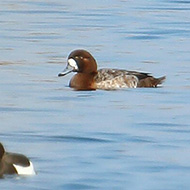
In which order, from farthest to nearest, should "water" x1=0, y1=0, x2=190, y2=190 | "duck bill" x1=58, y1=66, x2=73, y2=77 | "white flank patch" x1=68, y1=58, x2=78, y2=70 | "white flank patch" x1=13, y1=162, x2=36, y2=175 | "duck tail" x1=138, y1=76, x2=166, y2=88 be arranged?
"white flank patch" x1=68, y1=58, x2=78, y2=70 → "duck bill" x1=58, y1=66, x2=73, y2=77 → "duck tail" x1=138, y1=76, x2=166, y2=88 → "water" x1=0, y1=0, x2=190, y2=190 → "white flank patch" x1=13, y1=162, x2=36, y2=175

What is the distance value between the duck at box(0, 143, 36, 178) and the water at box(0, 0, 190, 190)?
56 mm

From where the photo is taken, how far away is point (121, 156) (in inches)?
381

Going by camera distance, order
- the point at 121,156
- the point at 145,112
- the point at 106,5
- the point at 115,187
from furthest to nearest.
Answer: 1. the point at 106,5
2. the point at 145,112
3. the point at 121,156
4. the point at 115,187

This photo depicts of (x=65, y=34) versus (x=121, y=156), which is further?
(x=65, y=34)

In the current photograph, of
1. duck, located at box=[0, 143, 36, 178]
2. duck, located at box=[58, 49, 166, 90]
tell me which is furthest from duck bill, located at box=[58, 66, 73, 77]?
duck, located at box=[0, 143, 36, 178]

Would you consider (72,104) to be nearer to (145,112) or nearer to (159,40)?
(145,112)

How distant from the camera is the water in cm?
917

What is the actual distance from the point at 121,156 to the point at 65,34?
897 centimetres

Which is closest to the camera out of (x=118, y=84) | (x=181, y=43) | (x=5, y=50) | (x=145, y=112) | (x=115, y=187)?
(x=115, y=187)

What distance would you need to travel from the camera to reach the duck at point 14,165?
351 inches

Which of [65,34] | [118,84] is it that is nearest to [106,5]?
[65,34]

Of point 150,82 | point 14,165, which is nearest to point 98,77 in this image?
point 150,82

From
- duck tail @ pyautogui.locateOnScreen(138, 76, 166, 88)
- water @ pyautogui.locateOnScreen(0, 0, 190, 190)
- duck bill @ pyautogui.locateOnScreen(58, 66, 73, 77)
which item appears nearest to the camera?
water @ pyautogui.locateOnScreen(0, 0, 190, 190)

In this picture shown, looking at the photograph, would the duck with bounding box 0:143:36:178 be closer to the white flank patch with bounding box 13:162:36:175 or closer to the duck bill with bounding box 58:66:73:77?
the white flank patch with bounding box 13:162:36:175
